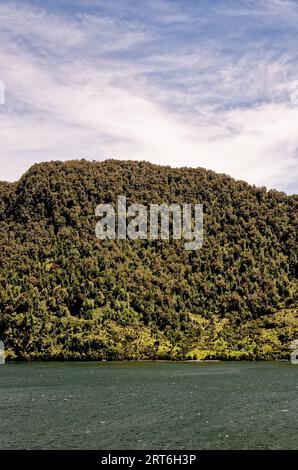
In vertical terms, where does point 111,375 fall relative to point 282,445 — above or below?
below

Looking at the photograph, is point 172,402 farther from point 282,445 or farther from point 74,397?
point 282,445

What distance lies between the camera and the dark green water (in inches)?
2798

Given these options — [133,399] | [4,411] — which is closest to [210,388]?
[133,399]

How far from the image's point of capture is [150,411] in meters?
96.8

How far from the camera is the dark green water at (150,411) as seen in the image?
71.1 metres

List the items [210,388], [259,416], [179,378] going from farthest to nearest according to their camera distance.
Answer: [179,378]
[210,388]
[259,416]
